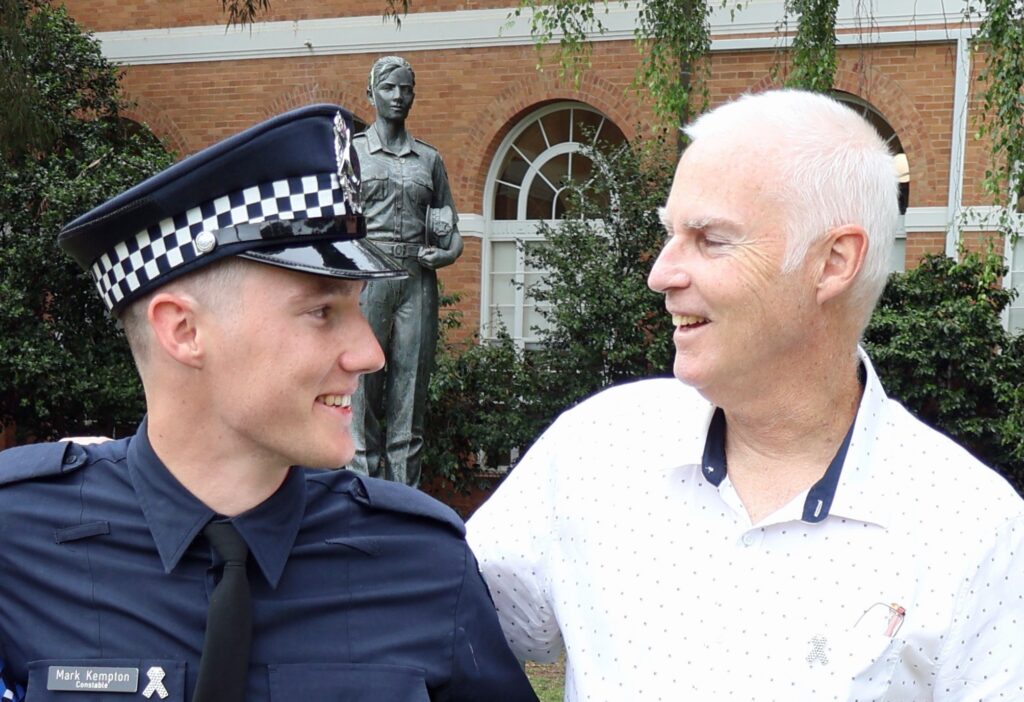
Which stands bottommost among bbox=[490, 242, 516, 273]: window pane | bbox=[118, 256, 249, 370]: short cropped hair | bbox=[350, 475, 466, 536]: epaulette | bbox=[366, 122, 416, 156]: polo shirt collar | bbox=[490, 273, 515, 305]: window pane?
bbox=[490, 273, 515, 305]: window pane

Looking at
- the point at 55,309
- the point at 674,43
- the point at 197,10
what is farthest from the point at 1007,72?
the point at 197,10

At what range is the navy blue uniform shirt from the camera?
1863mm

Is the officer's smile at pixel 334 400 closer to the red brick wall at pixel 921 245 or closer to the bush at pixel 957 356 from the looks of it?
the bush at pixel 957 356

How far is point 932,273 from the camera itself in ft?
35.8

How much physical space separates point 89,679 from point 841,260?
1.29 m

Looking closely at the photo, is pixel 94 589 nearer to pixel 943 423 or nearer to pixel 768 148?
pixel 768 148

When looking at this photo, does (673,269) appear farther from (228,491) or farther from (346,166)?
(228,491)

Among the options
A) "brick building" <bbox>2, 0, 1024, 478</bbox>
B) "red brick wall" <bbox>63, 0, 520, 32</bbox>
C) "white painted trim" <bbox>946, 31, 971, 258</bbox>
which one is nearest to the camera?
"white painted trim" <bbox>946, 31, 971, 258</bbox>

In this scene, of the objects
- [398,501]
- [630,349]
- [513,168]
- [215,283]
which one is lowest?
[630,349]

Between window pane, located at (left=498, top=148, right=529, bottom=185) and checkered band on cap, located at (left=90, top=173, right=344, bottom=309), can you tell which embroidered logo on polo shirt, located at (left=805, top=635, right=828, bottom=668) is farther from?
window pane, located at (left=498, top=148, right=529, bottom=185)

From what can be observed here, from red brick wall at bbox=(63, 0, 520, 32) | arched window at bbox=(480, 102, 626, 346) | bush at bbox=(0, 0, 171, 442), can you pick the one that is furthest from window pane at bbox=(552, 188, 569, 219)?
bush at bbox=(0, 0, 171, 442)

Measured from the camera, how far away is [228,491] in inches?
76.5

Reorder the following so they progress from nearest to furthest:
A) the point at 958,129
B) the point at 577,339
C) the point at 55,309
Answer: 1. the point at 577,339
2. the point at 55,309
3. the point at 958,129

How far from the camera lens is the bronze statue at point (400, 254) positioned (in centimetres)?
677
